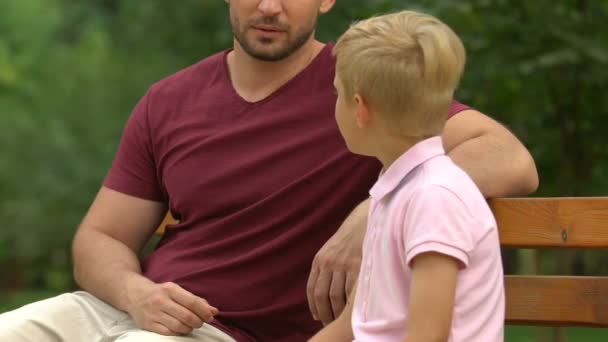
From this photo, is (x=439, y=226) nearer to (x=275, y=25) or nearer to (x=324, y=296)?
(x=324, y=296)

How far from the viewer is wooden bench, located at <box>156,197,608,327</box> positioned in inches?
118

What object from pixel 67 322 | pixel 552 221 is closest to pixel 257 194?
pixel 67 322

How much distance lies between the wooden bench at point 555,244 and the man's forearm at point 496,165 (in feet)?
0.13

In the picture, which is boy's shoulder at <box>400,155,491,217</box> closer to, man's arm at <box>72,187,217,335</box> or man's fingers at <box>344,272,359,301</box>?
man's fingers at <box>344,272,359,301</box>

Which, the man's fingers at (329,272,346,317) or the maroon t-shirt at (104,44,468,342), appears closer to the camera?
the man's fingers at (329,272,346,317)

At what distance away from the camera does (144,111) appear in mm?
3621

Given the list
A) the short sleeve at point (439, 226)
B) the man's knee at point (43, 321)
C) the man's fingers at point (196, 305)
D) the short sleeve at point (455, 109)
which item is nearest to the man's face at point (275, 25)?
the short sleeve at point (455, 109)

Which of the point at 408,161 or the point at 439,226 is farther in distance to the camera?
the point at 408,161

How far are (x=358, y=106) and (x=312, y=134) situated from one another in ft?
2.79

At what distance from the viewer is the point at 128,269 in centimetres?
346

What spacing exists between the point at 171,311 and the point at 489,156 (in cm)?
80

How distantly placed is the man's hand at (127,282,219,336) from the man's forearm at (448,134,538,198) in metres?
0.66

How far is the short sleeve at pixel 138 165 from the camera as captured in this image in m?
3.62

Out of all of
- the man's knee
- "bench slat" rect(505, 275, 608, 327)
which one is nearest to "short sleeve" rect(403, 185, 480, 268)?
"bench slat" rect(505, 275, 608, 327)
